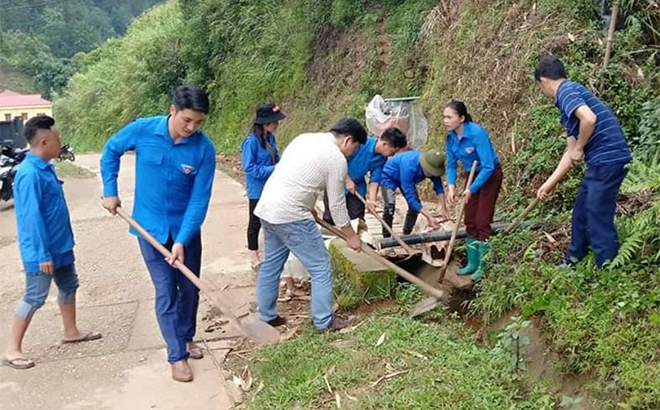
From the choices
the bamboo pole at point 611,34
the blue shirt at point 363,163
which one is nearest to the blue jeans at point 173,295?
the blue shirt at point 363,163

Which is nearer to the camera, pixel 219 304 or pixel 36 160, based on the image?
pixel 219 304

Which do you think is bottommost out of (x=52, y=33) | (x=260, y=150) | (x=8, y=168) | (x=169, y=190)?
(x=52, y=33)

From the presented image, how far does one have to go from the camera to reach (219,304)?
13.8 ft

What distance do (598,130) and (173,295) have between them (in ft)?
9.41

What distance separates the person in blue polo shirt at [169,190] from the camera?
4.07 metres

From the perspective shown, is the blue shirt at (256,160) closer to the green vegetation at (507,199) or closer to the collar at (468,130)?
the green vegetation at (507,199)

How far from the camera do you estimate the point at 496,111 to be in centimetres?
744

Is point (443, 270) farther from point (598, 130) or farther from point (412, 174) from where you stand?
point (598, 130)

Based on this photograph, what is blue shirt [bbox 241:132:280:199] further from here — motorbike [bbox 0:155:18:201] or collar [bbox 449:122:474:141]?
motorbike [bbox 0:155:18:201]

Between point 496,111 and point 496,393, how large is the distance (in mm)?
4637

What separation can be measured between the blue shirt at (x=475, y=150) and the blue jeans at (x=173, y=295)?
2199mm

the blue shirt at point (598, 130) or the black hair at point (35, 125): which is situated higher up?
the blue shirt at point (598, 130)

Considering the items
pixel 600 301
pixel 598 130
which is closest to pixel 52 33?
pixel 598 130

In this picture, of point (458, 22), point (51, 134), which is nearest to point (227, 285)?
point (51, 134)
